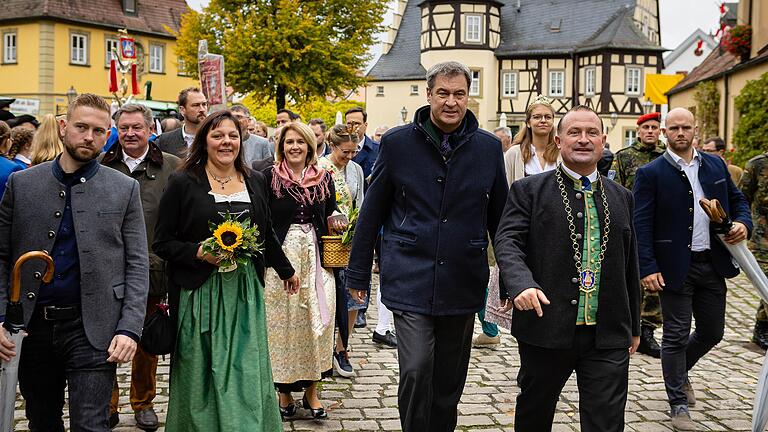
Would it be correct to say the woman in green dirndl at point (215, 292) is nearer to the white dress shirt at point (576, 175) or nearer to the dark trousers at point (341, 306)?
the white dress shirt at point (576, 175)

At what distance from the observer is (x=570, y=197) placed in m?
4.77

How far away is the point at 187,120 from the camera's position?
25.6 feet

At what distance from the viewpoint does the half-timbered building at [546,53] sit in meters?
51.2

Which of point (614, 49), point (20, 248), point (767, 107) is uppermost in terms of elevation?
point (614, 49)

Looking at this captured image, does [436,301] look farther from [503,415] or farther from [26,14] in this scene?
[26,14]

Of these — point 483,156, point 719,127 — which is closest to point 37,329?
point 483,156

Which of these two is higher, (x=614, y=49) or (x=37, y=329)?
(x=614, y=49)

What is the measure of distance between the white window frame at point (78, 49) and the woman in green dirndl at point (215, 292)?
44.9m

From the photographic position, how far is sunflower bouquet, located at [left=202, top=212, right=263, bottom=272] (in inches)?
199

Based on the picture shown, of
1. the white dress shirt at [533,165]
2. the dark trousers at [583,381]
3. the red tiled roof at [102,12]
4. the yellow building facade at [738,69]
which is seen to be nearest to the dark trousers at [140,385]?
the dark trousers at [583,381]

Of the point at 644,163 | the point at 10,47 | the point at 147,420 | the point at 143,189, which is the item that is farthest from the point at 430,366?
the point at 10,47

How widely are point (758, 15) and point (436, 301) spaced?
21.8m

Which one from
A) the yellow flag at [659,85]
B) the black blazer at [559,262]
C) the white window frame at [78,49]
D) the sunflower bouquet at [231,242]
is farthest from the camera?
the white window frame at [78,49]

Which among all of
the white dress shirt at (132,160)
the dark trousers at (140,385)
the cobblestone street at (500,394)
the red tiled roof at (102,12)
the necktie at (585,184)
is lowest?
the cobblestone street at (500,394)
